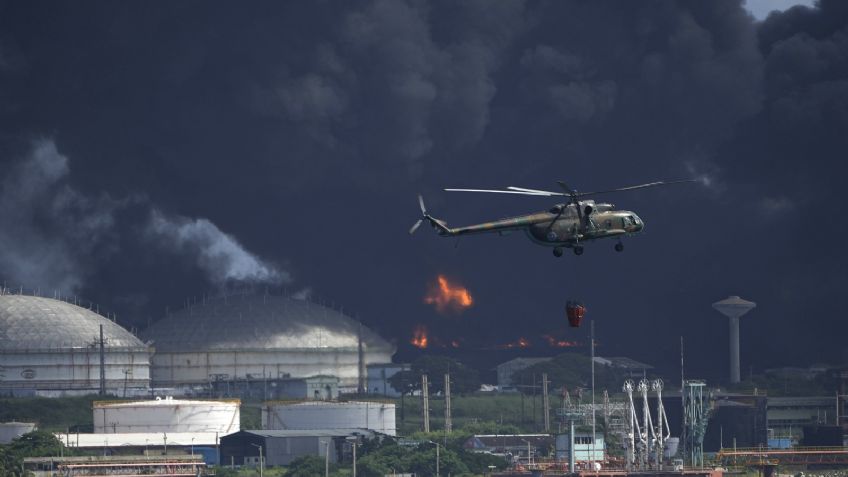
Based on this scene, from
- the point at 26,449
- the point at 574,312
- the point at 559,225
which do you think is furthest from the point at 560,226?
the point at 26,449

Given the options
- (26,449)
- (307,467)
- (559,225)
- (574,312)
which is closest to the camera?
(574,312)

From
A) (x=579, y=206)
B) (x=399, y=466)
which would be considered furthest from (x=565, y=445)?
(x=579, y=206)

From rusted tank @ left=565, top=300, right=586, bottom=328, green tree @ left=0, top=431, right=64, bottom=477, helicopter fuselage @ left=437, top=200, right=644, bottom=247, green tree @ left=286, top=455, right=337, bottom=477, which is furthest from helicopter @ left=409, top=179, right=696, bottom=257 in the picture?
green tree @ left=0, top=431, right=64, bottom=477

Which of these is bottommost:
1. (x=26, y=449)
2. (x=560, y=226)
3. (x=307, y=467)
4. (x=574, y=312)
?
(x=307, y=467)

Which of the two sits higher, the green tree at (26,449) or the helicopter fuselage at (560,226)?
the helicopter fuselage at (560,226)

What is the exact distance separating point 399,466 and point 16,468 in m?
34.4

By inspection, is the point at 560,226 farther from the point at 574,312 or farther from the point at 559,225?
the point at 574,312

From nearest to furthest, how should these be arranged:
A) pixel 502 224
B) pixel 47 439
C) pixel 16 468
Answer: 1. pixel 502 224
2. pixel 16 468
3. pixel 47 439

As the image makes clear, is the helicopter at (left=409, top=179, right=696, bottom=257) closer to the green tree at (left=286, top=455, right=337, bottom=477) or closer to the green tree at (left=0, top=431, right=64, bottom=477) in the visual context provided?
the green tree at (left=286, top=455, right=337, bottom=477)

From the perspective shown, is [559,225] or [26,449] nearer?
[559,225]

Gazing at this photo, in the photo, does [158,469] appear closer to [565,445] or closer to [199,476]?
[199,476]

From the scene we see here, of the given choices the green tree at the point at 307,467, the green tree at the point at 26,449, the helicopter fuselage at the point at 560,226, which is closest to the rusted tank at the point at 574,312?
the helicopter fuselage at the point at 560,226

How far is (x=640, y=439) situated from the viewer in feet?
640

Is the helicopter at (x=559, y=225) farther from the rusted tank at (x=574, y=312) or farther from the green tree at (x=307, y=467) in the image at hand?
the green tree at (x=307, y=467)
